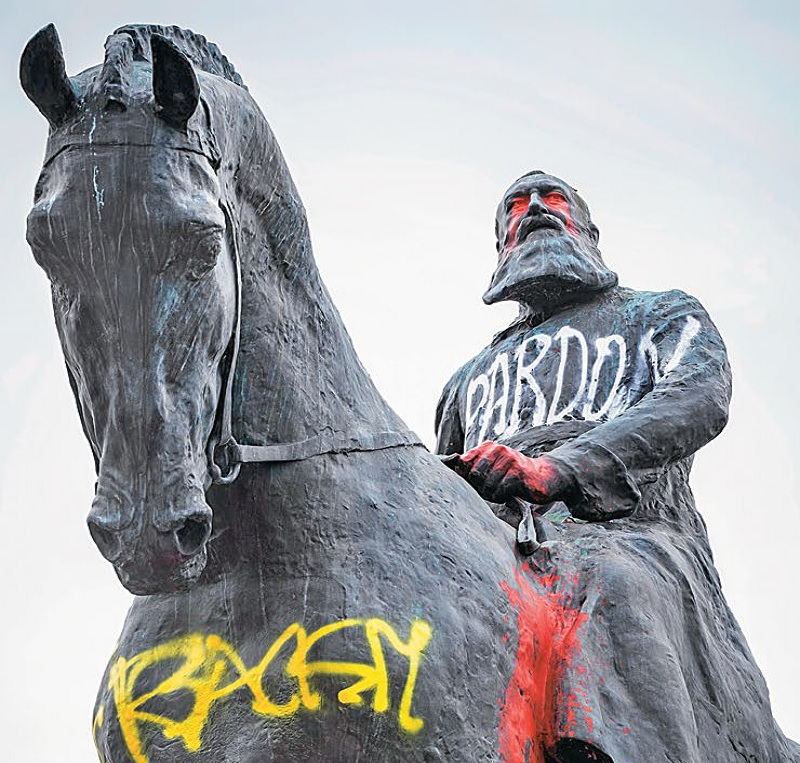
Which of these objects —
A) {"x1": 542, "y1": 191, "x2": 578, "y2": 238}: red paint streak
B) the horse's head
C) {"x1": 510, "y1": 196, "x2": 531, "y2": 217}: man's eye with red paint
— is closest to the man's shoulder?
{"x1": 542, "y1": 191, "x2": 578, "y2": 238}: red paint streak

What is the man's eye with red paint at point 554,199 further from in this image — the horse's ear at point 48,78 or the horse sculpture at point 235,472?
the horse's ear at point 48,78

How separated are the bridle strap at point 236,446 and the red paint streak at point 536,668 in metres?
0.58

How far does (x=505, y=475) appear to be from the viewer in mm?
3443

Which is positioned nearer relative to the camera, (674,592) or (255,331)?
(255,331)

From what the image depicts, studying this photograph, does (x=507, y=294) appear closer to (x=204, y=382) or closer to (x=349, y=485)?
(x=349, y=485)

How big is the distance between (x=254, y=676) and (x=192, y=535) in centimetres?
47

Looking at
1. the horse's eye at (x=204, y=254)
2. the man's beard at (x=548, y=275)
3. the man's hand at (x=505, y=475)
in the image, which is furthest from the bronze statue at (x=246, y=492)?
the man's beard at (x=548, y=275)

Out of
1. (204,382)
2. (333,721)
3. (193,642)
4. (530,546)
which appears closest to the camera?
(204,382)

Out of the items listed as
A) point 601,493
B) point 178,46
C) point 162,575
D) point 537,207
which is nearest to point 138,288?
point 162,575

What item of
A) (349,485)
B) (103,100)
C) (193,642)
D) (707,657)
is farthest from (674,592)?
(103,100)

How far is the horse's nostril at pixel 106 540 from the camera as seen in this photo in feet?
7.50

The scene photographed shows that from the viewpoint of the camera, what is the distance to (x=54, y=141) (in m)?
2.46

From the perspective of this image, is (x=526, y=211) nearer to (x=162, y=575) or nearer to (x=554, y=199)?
(x=554, y=199)

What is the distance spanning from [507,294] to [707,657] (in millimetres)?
1782
